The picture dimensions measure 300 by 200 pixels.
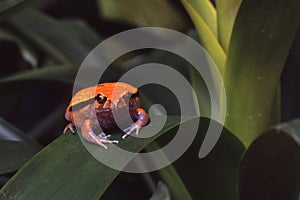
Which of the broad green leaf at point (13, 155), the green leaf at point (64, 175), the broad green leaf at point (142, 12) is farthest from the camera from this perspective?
the broad green leaf at point (142, 12)

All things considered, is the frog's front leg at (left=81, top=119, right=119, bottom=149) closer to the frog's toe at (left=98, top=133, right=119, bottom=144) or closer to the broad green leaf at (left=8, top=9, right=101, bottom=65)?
the frog's toe at (left=98, top=133, right=119, bottom=144)

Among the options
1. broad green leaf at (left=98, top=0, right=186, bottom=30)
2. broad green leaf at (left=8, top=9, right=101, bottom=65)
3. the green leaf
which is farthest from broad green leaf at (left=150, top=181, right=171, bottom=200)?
broad green leaf at (left=98, top=0, right=186, bottom=30)

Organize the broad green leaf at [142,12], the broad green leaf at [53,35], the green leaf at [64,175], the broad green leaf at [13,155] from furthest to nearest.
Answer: the broad green leaf at [142,12] → the broad green leaf at [53,35] → the broad green leaf at [13,155] → the green leaf at [64,175]

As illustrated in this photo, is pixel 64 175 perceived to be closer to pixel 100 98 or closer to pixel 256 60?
pixel 100 98

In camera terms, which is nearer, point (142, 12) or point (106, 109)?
point (106, 109)

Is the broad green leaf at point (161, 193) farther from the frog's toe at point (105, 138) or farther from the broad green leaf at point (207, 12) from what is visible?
the broad green leaf at point (207, 12)

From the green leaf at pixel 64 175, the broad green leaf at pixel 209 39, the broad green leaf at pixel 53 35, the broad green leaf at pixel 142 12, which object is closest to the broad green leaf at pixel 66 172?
the green leaf at pixel 64 175

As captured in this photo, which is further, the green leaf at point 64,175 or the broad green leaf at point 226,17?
the broad green leaf at point 226,17

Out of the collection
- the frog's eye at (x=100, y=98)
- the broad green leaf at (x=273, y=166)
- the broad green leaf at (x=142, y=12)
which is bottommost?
the broad green leaf at (x=142, y=12)

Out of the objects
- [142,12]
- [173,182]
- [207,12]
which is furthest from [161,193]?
[142,12]
